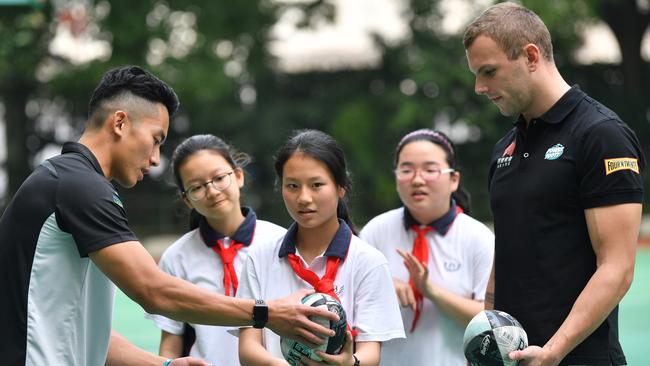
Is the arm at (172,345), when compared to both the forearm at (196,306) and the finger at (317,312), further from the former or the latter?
the finger at (317,312)

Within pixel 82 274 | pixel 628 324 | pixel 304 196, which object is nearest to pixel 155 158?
pixel 82 274

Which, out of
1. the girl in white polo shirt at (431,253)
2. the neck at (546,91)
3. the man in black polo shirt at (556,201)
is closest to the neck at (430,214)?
the girl in white polo shirt at (431,253)

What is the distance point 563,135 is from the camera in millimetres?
3996

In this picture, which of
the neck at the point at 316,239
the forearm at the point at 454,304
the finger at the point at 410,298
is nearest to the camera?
the neck at the point at 316,239

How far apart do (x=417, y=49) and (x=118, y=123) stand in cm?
2141

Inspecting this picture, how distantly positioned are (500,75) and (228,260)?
205 cm

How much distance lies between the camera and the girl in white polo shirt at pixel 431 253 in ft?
17.5

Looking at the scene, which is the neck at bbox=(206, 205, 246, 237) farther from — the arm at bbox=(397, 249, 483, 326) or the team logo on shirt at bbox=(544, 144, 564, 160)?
the team logo on shirt at bbox=(544, 144, 564, 160)

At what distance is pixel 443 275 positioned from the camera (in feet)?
18.1

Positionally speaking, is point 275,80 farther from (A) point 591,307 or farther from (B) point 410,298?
(A) point 591,307

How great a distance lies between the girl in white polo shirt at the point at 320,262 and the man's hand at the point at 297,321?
1.37 feet

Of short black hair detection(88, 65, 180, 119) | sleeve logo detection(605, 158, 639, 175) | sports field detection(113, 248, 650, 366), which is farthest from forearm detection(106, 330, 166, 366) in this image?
sports field detection(113, 248, 650, 366)

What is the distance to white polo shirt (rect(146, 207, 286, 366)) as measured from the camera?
526cm

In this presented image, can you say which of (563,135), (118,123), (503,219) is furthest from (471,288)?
(118,123)
